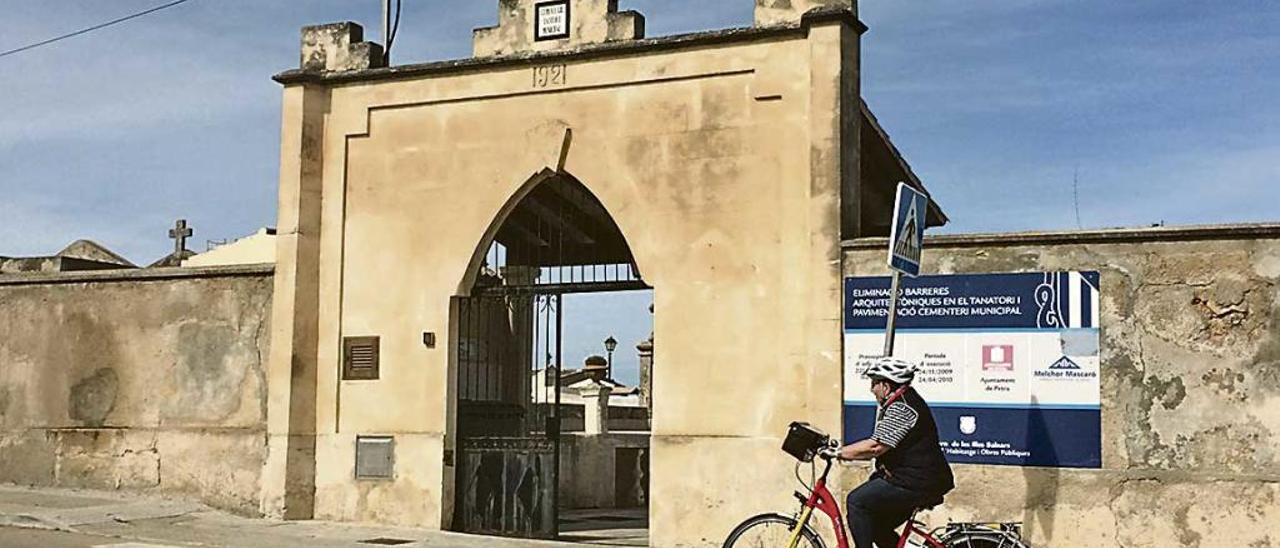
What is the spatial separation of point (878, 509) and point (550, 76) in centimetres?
730

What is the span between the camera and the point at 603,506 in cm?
2272

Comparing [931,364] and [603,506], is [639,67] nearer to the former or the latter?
[931,364]

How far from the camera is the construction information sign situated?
1199 centimetres

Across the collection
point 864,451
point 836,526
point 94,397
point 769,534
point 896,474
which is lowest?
Answer: point 769,534

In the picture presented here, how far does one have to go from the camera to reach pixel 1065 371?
12.0 metres

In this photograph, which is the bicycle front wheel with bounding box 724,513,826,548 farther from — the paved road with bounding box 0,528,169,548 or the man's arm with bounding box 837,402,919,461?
the paved road with bounding box 0,528,169,548

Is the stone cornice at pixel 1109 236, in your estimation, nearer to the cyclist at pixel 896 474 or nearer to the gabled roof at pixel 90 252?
the cyclist at pixel 896 474

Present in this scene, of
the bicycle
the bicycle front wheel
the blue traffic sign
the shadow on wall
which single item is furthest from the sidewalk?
the bicycle

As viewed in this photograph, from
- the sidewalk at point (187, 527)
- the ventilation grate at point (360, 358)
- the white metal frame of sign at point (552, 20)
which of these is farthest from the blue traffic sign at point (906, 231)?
the ventilation grate at point (360, 358)

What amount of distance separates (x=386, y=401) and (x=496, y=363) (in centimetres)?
209

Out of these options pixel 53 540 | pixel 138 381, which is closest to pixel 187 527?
pixel 53 540

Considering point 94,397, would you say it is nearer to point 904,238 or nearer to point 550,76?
point 550,76

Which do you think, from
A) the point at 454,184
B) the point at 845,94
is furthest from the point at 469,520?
the point at 845,94

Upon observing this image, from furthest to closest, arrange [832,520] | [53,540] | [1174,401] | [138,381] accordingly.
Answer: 1. [138,381]
2. [53,540]
3. [1174,401]
4. [832,520]
